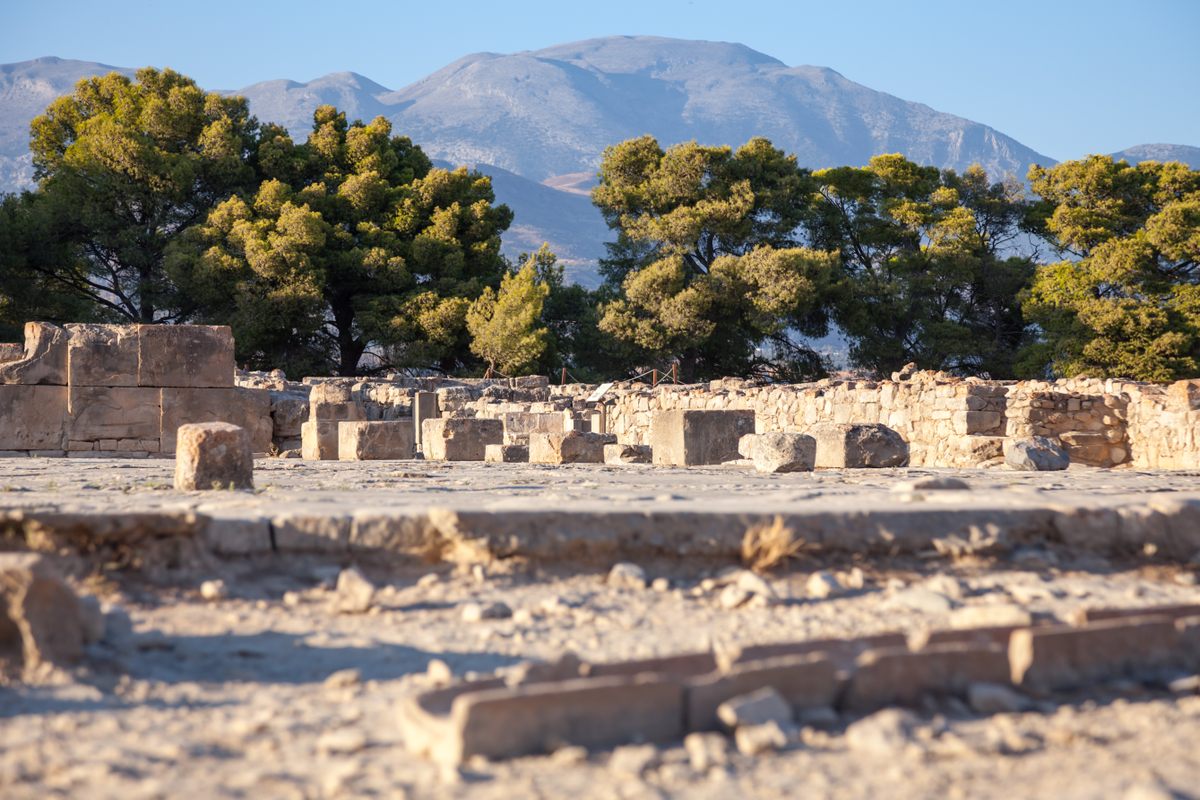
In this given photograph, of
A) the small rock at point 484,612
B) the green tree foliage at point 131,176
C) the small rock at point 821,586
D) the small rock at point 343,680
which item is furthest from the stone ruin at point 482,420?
the green tree foliage at point 131,176

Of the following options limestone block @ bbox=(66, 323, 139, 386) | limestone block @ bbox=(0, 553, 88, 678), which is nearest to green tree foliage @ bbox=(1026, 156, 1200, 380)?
limestone block @ bbox=(66, 323, 139, 386)

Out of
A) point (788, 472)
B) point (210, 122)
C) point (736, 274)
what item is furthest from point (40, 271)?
point (788, 472)

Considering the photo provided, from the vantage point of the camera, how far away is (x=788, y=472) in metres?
10.2

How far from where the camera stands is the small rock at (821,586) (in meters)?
4.68

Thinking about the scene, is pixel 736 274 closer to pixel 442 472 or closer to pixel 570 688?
pixel 442 472

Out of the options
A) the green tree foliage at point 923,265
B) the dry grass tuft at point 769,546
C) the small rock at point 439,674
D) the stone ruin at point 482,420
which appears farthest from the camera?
the green tree foliage at point 923,265

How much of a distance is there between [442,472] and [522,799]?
7314 mm

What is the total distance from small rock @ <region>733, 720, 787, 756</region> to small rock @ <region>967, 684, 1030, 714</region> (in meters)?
0.69

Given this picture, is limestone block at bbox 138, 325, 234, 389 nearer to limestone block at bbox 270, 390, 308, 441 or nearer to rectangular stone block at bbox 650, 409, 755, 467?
limestone block at bbox 270, 390, 308, 441

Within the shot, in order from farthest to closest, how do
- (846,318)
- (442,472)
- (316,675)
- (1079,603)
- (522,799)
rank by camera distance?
(846,318), (442,472), (1079,603), (316,675), (522,799)

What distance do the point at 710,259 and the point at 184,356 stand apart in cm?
2063

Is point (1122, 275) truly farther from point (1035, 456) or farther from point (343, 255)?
point (343, 255)

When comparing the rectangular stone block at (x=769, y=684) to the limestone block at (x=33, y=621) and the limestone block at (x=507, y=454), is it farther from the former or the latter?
the limestone block at (x=507, y=454)

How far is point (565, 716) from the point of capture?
3.08m
